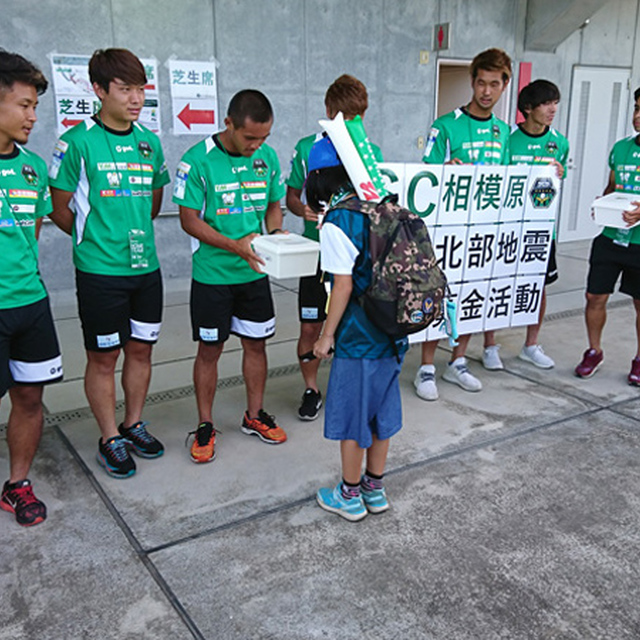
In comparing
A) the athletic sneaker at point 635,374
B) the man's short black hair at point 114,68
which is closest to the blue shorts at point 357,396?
the man's short black hair at point 114,68

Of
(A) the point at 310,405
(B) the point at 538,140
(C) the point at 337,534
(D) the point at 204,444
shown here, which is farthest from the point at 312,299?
(B) the point at 538,140

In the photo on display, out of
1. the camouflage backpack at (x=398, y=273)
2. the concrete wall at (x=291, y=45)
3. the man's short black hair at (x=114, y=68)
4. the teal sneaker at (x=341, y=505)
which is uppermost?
the concrete wall at (x=291, y=45)

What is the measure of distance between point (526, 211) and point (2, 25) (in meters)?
4.34

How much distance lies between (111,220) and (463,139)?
2167mm

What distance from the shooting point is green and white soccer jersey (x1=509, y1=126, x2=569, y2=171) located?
169 inches

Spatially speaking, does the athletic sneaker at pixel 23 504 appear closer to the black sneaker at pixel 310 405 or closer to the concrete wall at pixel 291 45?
the black sneaker at pixel 310 405

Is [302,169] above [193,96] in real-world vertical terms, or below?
below

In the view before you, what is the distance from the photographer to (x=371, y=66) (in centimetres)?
726

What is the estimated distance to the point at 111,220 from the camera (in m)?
2.88

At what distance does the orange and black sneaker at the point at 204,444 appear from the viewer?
10.4 ft

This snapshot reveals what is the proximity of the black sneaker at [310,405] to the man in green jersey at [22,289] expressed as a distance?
141cm

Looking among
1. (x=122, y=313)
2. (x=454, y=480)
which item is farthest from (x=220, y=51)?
(x=454, y=480)

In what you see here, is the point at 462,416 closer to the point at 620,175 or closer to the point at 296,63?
the point at 620,175

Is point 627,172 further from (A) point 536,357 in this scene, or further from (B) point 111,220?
(B) point 111,220
